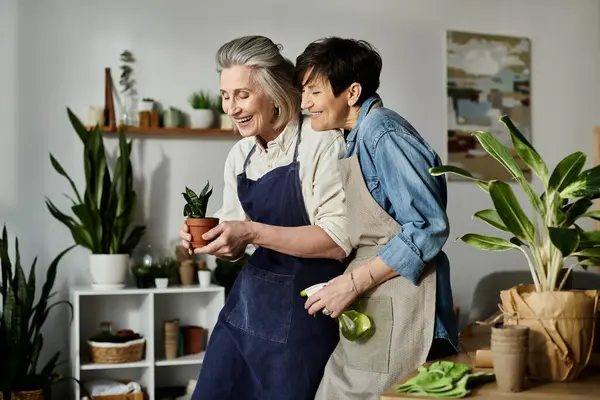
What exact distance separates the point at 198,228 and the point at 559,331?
950mm

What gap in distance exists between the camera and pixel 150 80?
5.12 meters

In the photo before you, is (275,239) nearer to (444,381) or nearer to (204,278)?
(444,381)

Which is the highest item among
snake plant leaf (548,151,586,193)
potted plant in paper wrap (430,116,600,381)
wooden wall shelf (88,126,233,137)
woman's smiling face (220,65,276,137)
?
wooden wall shelf (88,126,233,137)

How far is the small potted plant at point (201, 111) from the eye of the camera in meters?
5.10

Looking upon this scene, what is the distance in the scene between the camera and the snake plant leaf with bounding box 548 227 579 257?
5.16 feet

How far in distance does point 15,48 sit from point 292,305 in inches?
130

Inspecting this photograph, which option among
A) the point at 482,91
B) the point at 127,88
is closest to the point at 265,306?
the point at 127,88

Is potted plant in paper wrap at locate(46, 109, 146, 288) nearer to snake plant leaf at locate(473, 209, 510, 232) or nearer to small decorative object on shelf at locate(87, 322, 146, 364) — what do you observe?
small decorative object on shelf at locate(87, 322, 146, 364)

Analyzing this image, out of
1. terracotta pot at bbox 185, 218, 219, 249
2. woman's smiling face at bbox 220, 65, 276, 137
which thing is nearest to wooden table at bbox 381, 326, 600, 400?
terracotta pot at bbox 185, 218, 219, 249

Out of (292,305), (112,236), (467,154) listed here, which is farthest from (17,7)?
(292,305)

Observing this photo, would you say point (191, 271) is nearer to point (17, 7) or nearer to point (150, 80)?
point (150, 80)

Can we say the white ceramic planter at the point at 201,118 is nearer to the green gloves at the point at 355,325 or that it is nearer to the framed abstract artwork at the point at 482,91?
the framed abstract artwork at the point at 482,91

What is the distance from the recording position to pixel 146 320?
4.86 m

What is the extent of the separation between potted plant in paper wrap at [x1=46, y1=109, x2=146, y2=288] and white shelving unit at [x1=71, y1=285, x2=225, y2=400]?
5.7 inches
